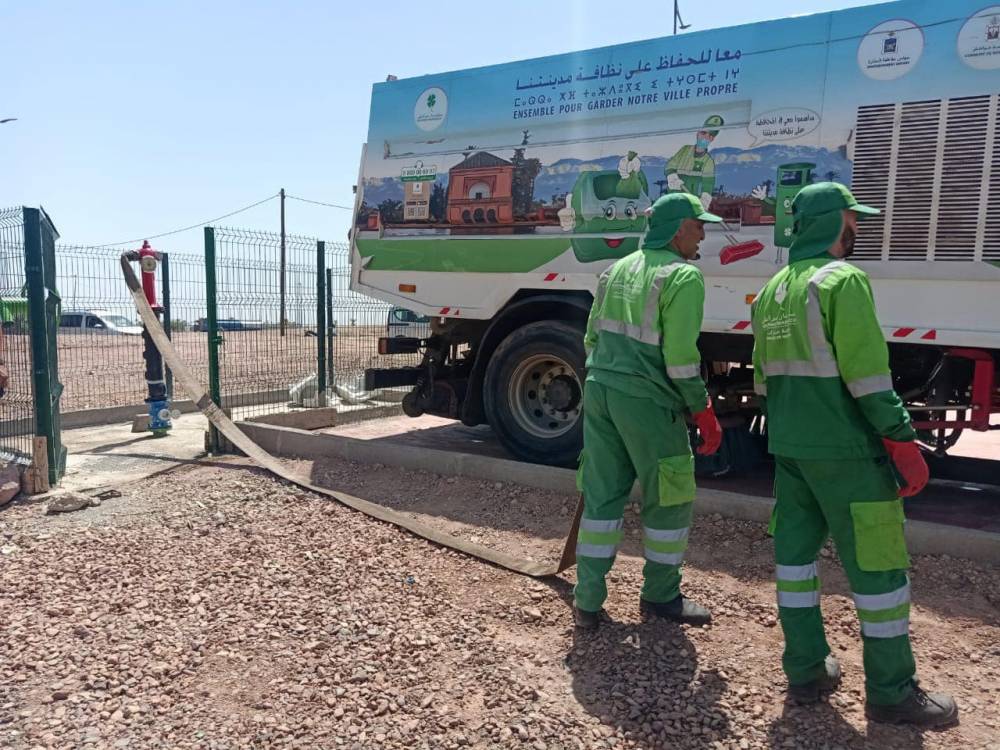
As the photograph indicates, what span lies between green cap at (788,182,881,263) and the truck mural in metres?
2.19

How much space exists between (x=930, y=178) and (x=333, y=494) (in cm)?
432

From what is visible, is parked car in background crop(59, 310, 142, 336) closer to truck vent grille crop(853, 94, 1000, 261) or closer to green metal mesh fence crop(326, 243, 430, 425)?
green metal mesh fence crop(326, 243, 430, 425)

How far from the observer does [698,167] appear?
574 centimetres

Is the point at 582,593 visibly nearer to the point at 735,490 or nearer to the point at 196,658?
the point at 196,658

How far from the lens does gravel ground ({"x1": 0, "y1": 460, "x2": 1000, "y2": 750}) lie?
306 cm

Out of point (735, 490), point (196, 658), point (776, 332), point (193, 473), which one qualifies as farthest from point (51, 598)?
point (735, 490)

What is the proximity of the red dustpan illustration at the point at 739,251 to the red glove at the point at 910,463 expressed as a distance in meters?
2.80

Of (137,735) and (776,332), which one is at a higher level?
(776,332)

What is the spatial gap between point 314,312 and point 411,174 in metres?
2.59

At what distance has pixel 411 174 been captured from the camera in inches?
280

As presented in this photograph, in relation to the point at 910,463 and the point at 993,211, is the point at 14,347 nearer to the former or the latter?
the point at 910,463

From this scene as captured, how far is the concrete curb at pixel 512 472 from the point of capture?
4.41m

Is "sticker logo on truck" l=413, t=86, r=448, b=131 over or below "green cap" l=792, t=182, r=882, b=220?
over

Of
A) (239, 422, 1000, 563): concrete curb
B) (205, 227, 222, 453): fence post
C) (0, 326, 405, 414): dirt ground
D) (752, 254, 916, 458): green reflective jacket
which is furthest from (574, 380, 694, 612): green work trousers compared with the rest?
(0, 326, 405, 414): dirt ground
